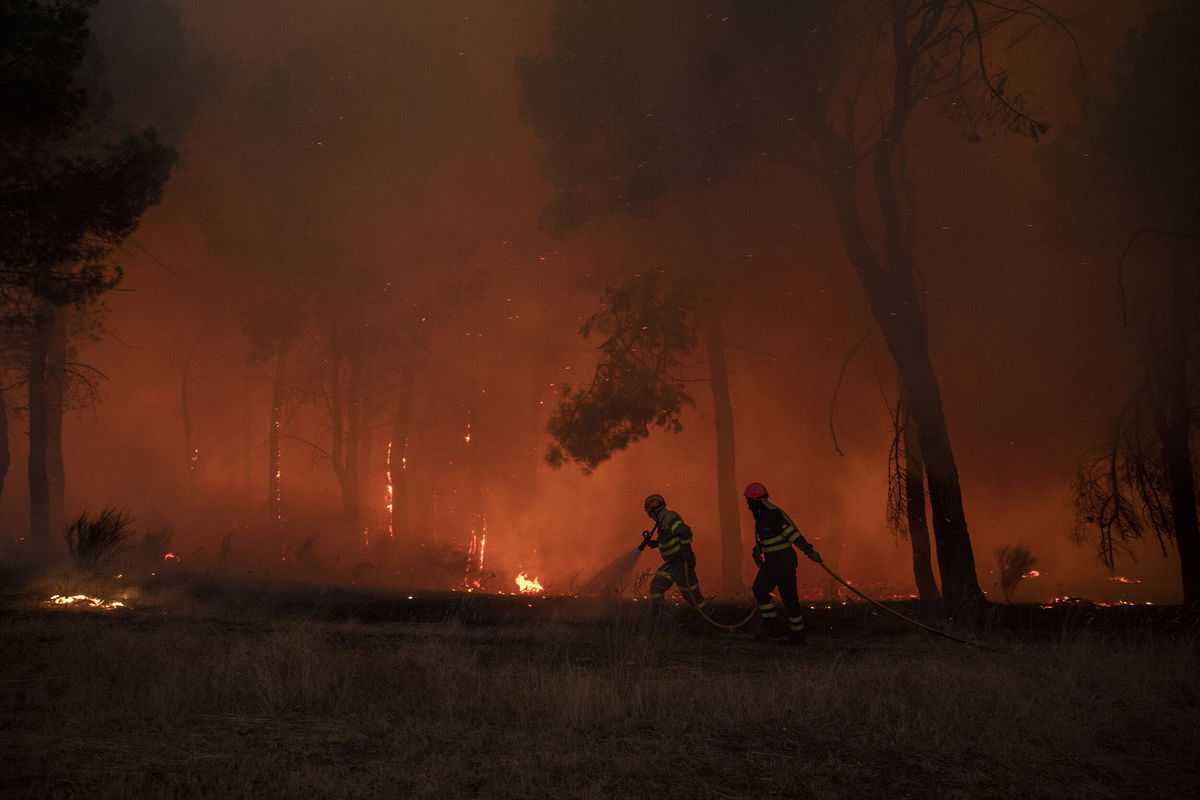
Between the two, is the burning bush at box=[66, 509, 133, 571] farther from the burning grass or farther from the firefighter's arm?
the firefighter's arm

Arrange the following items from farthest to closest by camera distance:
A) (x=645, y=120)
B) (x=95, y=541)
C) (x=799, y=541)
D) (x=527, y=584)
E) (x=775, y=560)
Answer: (x=527, y=584)
(x=645, y=120)
(x=95, y=541)
(x=775, y=560)
(x=799, y=541)

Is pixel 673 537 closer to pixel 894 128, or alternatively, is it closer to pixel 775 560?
pixel 775 560

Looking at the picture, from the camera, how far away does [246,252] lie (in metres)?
27.8

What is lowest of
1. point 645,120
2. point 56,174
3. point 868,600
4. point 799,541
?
point 868,600

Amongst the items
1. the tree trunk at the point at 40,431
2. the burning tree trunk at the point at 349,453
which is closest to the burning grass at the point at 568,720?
the tree trunk at the point at 40,431

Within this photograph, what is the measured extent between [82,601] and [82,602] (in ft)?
0.12

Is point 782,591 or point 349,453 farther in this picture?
point 349,453

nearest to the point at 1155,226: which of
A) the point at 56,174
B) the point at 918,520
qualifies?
the point at 918,520

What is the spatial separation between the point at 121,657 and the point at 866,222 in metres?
18.2

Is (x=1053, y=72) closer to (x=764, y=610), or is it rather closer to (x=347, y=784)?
(x=764, y=610)

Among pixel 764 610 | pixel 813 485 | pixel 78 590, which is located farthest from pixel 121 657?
pixel 813 485

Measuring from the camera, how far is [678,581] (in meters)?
11.2

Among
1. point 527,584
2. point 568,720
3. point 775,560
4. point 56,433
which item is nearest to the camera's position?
point 568,720

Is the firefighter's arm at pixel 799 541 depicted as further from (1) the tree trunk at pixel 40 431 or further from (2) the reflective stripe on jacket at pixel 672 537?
(1) the tree trunk at pixel 40 431
